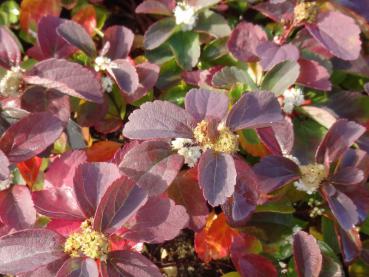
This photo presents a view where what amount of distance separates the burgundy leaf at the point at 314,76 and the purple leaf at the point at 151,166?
0.40 m

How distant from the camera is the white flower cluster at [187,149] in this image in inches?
36.3

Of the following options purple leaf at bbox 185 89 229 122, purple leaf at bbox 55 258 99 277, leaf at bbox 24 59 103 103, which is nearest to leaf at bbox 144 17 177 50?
leaf at bbox 24 59 103 103

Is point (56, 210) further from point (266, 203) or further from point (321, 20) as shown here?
point (321, 20)

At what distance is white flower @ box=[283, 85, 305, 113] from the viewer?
116 centimetres

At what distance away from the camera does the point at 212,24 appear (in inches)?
49.3

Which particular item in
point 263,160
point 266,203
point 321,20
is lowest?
point 266,203

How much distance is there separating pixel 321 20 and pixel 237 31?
0.19 meters

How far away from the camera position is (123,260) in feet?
2.82

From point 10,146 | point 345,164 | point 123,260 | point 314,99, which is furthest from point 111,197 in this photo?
point 314,99

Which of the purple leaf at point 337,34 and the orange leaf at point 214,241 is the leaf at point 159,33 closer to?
the purple leaf at point 337,34

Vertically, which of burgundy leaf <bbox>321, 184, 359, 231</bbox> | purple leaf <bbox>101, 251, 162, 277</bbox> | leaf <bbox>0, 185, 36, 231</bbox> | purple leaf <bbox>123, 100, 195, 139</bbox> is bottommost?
burgundy leaf <bbox>321, 184, 359, 231</bbox>

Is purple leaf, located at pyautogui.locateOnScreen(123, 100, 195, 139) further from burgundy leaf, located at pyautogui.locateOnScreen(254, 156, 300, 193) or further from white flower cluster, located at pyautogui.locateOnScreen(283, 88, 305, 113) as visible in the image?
white flower cluster, located at pyautogui.locateOnScreen(283, 88, 305, 113)

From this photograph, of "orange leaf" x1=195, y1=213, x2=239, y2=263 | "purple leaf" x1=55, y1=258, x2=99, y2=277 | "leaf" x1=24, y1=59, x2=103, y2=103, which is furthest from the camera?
"orange leaf" x1=195, y1=213, x2=239, y2=263

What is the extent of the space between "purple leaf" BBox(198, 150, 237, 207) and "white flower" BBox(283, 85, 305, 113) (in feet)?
1.20
